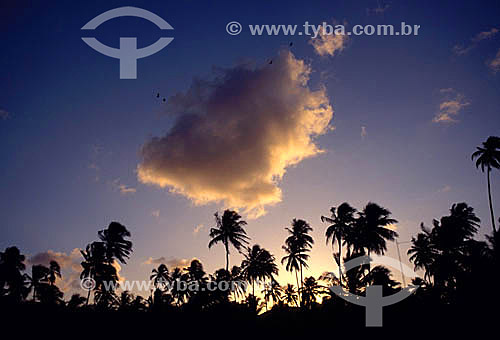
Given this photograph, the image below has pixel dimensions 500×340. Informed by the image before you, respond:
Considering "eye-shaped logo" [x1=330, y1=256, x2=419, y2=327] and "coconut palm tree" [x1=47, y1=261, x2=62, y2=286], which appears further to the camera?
"coconut palm tree" [x1=47, y1=261, x2=62, y2=286]

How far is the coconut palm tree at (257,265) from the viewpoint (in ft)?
171

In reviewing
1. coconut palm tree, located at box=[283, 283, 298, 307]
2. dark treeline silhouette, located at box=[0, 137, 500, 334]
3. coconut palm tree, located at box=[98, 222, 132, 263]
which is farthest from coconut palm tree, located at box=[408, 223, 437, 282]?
coconut palm tree, located at box=[98, 222, 132, 263]

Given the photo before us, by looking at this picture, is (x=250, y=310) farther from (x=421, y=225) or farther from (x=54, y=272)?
(x=54, y=272)

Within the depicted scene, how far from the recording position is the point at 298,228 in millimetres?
51719

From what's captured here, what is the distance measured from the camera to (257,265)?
52.5m

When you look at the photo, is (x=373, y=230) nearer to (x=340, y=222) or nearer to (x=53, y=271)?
(x=340, y=222)

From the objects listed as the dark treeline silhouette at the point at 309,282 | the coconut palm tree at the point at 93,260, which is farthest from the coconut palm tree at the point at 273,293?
the coconut palm tree at the point at 93,260

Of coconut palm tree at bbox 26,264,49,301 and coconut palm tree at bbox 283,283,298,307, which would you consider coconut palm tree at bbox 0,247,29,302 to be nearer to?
coconut palm tree at bbox 26,264,49,301

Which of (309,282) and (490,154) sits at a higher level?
(490,154)

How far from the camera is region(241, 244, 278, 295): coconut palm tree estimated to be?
52.2 m

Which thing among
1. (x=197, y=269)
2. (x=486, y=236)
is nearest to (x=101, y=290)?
(x=197, y=269)

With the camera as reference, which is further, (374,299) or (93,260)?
(93,260)

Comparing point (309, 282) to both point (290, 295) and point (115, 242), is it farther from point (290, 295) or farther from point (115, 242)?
point (115, 242)

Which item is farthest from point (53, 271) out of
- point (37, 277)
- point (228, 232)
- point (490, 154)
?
point (490, 154)
